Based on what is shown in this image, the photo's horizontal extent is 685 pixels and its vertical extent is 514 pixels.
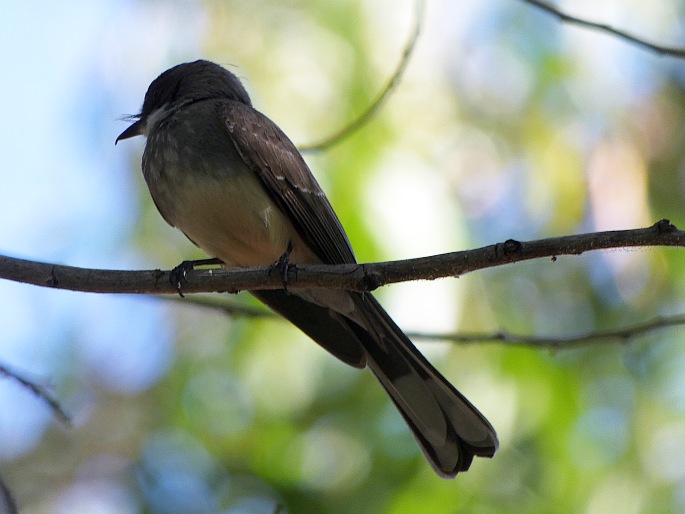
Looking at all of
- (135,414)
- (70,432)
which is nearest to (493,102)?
(135,414)

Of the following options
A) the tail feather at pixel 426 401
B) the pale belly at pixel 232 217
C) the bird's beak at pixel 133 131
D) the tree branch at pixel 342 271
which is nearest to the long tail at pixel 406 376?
the tail feather at pixel 426 401

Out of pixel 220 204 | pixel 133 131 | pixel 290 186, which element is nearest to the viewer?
pixel 220 204

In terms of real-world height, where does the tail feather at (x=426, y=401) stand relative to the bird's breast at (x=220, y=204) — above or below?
below

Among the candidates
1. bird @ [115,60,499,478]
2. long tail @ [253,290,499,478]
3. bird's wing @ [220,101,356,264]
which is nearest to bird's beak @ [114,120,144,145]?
bird @ [115,60,499,478]

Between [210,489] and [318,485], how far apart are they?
0.92 metres

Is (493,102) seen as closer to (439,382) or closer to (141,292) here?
(439,382)

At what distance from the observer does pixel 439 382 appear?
471cm

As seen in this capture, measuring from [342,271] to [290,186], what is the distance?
4.26ft

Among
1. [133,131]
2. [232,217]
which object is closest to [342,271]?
[232,217]

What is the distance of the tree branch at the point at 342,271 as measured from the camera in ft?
10.6

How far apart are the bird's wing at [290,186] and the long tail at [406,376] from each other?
1.05 feet

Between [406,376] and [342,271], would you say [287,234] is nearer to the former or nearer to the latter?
[406,376]

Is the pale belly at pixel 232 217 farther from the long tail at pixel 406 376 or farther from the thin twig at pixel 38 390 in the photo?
the thin twig at pixel 38 390

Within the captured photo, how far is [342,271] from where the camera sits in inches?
145
